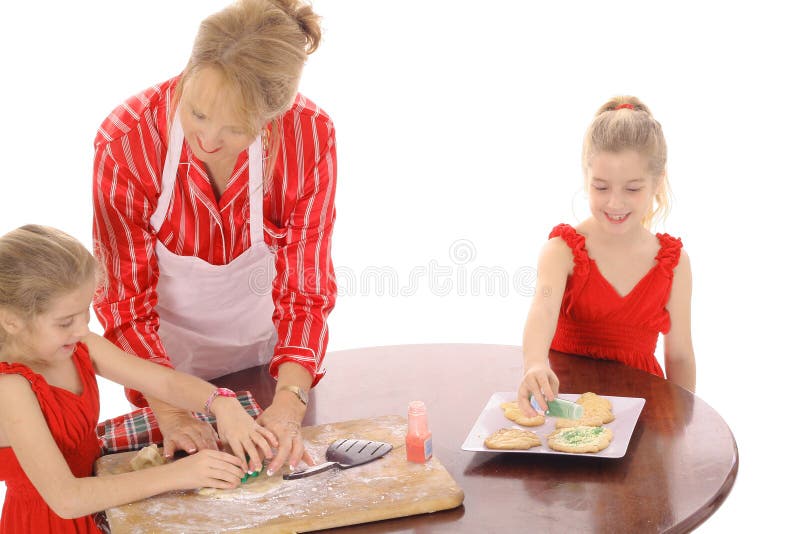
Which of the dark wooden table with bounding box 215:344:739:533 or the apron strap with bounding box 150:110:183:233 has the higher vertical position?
the apron strap with bounding box 150:110:183:233

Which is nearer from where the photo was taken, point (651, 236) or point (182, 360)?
point (182, 360)

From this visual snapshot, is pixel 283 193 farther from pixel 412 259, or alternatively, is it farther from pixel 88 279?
pixel 412 259

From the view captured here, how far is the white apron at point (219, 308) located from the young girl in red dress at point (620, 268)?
831 millimetres

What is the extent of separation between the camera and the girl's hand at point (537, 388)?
8.80 ft

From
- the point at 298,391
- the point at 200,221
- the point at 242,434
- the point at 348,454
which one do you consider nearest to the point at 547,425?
the point at 348,454

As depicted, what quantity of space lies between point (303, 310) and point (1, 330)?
0.87 metres

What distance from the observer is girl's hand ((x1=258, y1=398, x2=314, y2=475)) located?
94.8 inches

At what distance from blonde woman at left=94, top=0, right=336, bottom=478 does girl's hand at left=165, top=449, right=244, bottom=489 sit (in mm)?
117

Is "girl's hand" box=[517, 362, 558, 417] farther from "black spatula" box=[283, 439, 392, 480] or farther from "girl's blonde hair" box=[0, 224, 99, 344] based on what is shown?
"girl's blonde hair" box=[0, 224, 99, 344]

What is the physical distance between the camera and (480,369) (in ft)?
10.2

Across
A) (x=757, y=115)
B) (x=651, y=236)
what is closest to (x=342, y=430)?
(x=651, y=236)

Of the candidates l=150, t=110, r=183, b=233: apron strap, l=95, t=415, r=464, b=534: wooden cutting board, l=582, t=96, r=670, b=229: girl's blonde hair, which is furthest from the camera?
l=582, t=96, r=670, b=229: girl's blonde hair

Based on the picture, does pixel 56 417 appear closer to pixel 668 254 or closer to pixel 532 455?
pixel 532 455

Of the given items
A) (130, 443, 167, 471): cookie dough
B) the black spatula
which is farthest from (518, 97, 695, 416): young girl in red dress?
(130, 443, 167, 471): cookie dough
